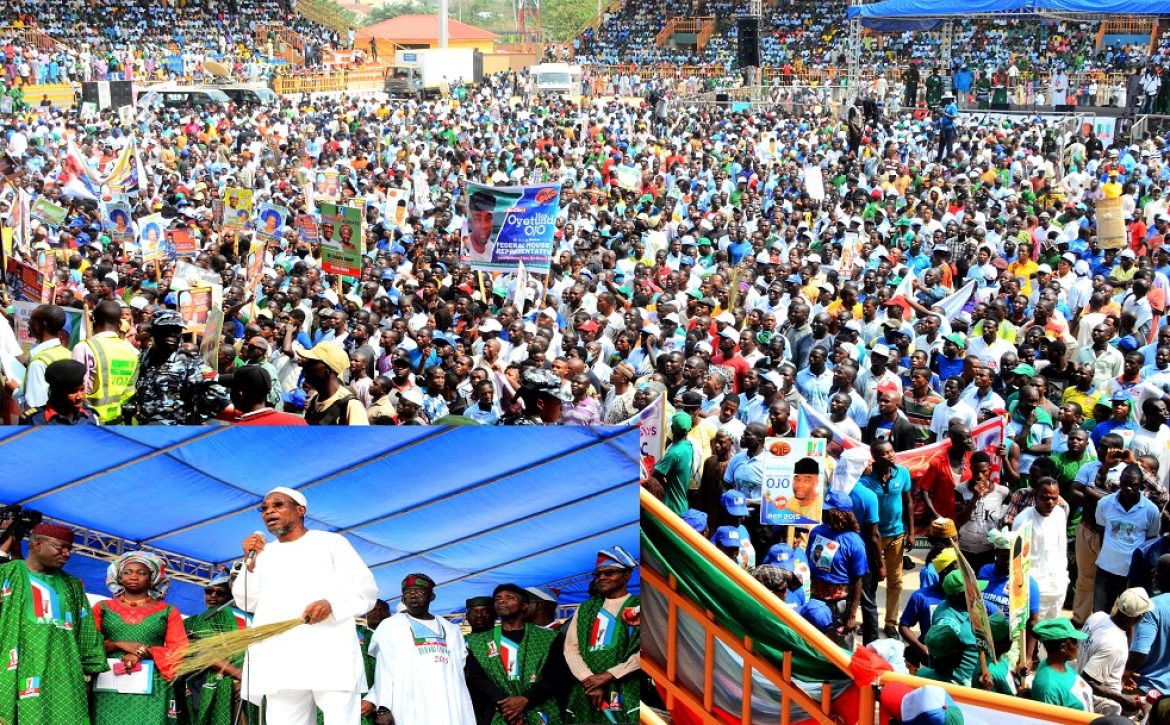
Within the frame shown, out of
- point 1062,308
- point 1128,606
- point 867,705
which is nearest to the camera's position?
point 867,705

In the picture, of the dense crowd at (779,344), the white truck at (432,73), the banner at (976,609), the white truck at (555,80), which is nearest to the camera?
the banner at (976,609)

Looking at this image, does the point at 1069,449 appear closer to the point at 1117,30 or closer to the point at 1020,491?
the point at 1020,491

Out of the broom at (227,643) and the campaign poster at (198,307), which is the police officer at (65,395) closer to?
the broom at (227,643)

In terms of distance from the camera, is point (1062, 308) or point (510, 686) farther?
point (1062, 308)

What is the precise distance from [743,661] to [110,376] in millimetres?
4158

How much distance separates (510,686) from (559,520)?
47 cm

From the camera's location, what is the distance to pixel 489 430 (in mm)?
3898

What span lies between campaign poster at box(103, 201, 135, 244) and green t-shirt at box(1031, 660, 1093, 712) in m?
12.2

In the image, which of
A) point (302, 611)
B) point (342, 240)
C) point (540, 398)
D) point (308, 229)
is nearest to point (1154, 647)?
point (540, 398)

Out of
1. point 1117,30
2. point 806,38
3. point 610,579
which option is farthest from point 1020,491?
point 806,38

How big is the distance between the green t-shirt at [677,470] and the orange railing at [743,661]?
326 cm

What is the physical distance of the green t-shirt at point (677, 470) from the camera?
766cm

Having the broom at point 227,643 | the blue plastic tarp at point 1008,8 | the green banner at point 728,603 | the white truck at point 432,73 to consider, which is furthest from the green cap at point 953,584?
the white truck at point 432,73

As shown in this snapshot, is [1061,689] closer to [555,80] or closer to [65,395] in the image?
[65,395]
